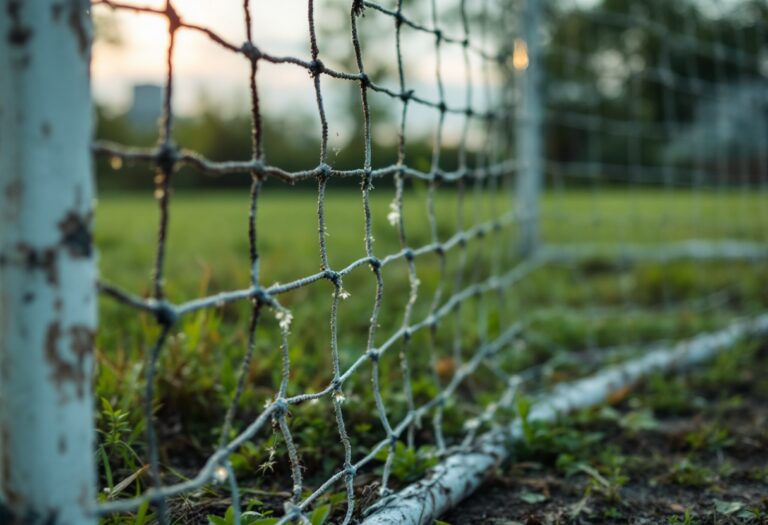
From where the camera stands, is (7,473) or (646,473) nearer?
(7,473)

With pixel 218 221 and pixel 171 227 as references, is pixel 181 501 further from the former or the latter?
pixel 218 221

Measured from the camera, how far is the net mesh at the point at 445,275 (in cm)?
104

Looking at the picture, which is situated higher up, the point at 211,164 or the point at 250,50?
the point at 250,50

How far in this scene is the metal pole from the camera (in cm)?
378

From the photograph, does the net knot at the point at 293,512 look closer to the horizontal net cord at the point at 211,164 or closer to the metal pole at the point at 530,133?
the horizontal net cord at the point at 211,164

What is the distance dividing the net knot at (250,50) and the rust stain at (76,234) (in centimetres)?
36

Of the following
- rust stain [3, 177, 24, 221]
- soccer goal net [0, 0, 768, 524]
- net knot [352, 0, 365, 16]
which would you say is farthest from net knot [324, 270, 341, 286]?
rust stain [3, 177, 24, 221]

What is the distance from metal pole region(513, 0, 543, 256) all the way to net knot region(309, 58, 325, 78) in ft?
8.39

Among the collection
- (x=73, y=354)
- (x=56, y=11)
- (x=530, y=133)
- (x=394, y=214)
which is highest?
(x=530, y=133)

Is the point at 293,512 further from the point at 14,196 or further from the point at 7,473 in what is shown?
the point at 14,196

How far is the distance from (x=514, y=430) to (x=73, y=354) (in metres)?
1.18

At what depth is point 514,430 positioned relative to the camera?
1.75 metres

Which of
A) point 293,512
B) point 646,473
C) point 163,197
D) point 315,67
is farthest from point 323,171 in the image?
point 646,473

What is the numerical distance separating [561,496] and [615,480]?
11 cm
